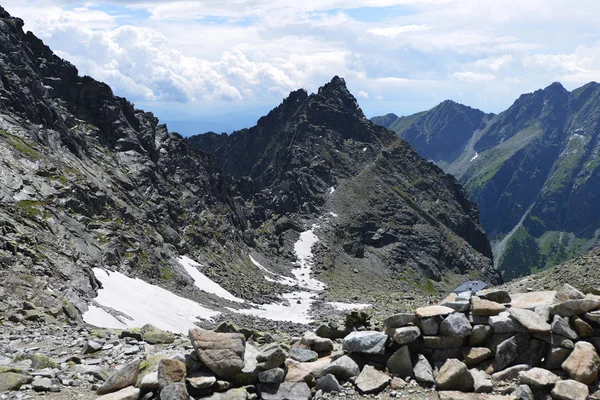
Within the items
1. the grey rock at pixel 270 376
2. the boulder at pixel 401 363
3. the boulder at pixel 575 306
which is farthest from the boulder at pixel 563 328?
the grey rock at pixel 270 376

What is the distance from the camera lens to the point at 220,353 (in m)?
15.9

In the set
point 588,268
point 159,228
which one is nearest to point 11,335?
point 588,268

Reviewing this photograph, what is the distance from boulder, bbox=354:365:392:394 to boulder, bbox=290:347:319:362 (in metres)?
2.17

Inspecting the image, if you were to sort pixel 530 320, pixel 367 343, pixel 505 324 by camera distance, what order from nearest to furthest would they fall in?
pixel 530 320
pixel 505 324
pixel 367 343

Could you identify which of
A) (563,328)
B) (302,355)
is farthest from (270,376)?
(563,328)

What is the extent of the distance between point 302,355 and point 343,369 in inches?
77.2

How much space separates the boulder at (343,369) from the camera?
55.2 ft

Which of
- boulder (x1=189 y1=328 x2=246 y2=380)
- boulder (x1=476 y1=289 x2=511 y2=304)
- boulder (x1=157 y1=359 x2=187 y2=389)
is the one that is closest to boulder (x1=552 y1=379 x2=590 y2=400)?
boulder (x1=476 y1=289 x2=511 y2=304)

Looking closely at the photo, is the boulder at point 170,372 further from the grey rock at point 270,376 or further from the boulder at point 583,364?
the boulder at point 583,364

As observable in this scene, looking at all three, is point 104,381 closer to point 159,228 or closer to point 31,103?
point 159,228

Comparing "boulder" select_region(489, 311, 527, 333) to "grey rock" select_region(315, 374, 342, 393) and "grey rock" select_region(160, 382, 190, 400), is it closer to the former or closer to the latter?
"grey rock" select_region(315, 374, 342, 393)

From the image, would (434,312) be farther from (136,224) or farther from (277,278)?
(277,278)

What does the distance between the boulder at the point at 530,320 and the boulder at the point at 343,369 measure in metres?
5.68

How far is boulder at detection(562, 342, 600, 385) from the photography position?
15.3m
